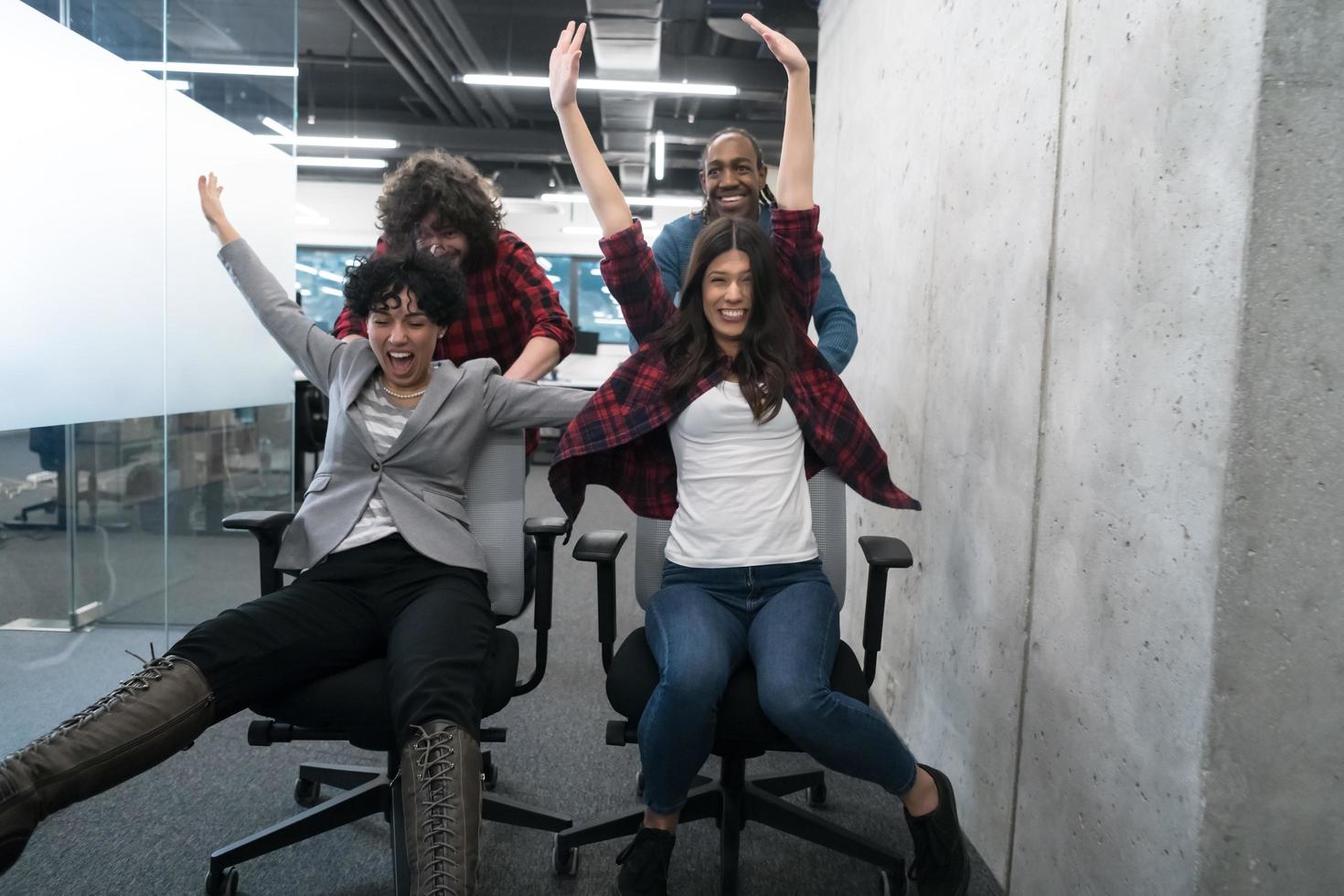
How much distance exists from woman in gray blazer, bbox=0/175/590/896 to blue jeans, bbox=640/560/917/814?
315 mm

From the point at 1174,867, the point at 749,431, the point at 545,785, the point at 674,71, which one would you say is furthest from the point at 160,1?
the point at 674,71

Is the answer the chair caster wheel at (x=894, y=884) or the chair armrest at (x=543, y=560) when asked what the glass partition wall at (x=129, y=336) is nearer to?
the chair armrest at (x=543, y=560)

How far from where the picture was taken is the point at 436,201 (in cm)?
208

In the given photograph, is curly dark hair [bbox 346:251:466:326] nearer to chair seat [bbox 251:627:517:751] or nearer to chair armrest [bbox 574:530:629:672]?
chair armrest [bbox 574:530:629:672]

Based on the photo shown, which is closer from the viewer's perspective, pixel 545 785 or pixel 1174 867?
pixel 1174 867

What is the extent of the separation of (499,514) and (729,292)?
25.6 inches

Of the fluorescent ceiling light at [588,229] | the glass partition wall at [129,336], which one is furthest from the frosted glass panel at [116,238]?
the fluorescent ceiling light at [588,229]

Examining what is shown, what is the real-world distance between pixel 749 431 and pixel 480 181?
97 cm

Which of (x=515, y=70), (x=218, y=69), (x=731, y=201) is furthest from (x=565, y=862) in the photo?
(x=515, y=70)

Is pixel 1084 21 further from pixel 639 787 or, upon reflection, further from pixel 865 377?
pixel 639 787

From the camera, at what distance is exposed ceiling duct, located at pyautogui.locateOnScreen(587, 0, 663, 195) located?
4.88 m

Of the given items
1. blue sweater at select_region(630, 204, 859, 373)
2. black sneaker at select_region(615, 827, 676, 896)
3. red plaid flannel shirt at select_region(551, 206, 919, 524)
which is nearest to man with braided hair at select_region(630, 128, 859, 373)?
blue sweater at select_region(630, 204, 859, 373)

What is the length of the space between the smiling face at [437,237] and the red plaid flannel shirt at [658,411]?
0.50 m

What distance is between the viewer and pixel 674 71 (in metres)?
6.66
